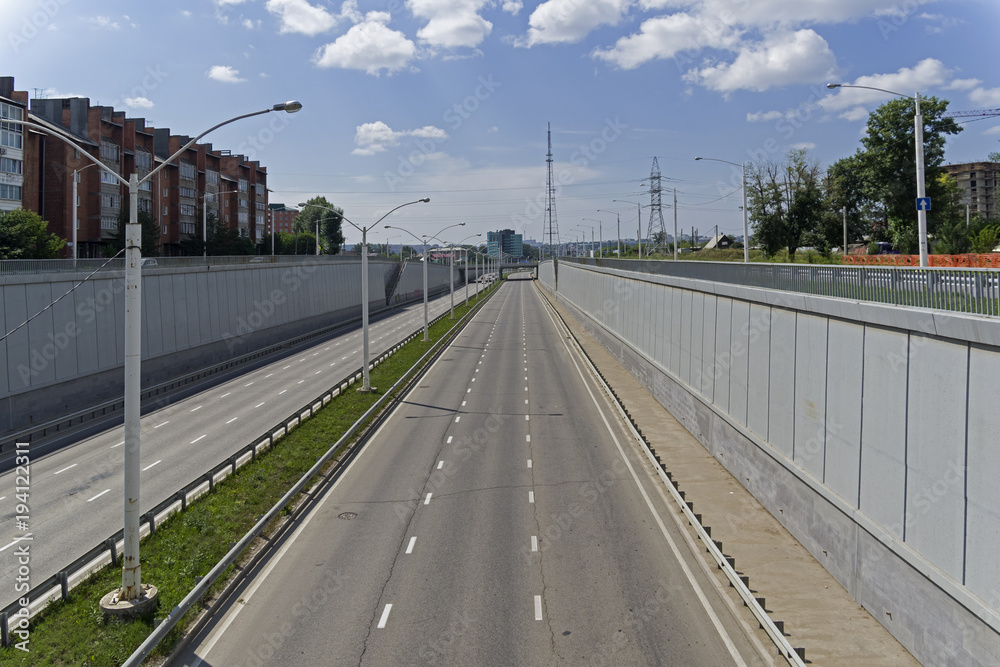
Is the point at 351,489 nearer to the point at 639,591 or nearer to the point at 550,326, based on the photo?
the point at 639,591

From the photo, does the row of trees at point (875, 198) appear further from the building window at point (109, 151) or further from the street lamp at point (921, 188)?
the building window at point (109, 151)

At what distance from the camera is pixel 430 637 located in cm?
1191

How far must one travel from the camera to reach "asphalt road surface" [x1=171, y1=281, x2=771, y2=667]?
11641mm

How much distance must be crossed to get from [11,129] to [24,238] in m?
19.6

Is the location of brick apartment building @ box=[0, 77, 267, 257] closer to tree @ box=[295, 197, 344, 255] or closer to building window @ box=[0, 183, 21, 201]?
building window @ box=[0, 183, 21, 201]

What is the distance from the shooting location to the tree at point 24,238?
40750mm

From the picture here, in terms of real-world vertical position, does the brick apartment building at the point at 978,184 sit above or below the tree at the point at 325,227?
above

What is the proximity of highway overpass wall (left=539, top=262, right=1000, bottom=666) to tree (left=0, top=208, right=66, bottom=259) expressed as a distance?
40074 millimetres

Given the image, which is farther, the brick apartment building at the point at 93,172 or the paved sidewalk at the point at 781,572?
the brick apartment building at the point at 93,172

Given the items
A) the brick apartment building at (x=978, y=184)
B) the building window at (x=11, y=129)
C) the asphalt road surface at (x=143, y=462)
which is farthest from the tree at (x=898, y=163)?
the brick apartment building at (x=978, y=184)

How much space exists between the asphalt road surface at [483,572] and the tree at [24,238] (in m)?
29.4

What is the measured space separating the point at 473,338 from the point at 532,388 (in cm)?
2564

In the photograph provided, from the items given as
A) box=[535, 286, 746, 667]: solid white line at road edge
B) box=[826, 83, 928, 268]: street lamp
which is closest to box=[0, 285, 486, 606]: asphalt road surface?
box=[535, 286, 746, 667]: solid white line at road edge

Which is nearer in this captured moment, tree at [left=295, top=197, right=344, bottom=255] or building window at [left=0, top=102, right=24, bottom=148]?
building window at [left=0, top=102, right=24, bottom=148]
